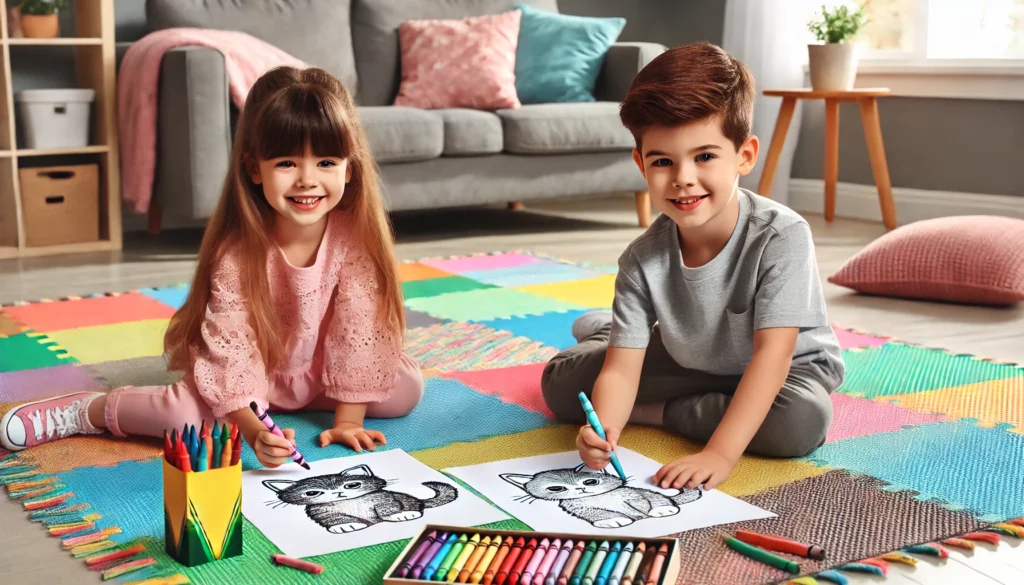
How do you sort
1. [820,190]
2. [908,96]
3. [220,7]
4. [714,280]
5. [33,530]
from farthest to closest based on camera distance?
[820,190]
[908,96]
[220,7]
[714,280]
[33,530]

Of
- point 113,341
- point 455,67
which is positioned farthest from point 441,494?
point 455,67

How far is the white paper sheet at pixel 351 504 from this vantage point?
1.22m

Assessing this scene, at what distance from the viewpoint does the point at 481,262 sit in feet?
10.3

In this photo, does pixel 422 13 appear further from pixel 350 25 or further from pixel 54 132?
pixel 54 132

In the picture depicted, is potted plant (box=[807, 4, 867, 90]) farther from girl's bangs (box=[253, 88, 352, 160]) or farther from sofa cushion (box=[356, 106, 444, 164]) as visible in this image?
girl's bangs (box=[253, 88, 352, 160])

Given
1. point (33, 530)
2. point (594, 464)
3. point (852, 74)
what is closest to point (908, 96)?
point (852, 74)

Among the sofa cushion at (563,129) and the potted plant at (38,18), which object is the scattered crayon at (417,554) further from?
the potted plant at (38,18)

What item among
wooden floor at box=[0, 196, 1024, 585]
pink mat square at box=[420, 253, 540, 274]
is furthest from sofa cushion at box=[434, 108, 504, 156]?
pink mat square at box=[420, 253, 540, 274]

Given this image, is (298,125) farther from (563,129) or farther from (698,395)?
(563,129)

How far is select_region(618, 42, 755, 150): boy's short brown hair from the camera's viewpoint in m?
1.35

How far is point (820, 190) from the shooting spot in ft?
14.5

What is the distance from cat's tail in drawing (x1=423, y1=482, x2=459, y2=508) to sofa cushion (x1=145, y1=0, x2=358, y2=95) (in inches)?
98.3

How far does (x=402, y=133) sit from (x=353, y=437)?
1886 millimetres

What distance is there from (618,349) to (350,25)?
8.64 feet
